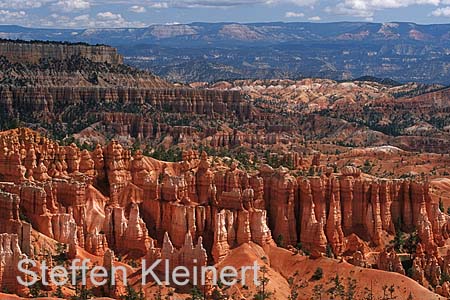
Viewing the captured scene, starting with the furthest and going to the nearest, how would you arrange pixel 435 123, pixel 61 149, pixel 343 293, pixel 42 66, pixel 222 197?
pixel 435 123
pixel 42 66
pixel 61 149
pixel 222 197
pixel 343 293

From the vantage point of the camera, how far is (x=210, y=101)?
157 m

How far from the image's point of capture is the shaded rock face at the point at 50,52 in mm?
158625

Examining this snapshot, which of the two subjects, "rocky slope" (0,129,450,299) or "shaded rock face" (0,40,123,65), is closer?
"rocky slope" (0,129,450,299)

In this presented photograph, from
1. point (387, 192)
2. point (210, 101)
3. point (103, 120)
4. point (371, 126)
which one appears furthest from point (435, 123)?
point (387, 192)

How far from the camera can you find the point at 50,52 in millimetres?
163250

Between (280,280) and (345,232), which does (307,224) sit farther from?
(280,280)

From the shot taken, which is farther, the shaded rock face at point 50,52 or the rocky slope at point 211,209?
the shaded rock face at point 50,52

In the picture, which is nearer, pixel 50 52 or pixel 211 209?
pixel 211 209

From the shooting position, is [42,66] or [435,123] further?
[435,123]

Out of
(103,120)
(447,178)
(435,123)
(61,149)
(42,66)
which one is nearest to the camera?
(61,149)

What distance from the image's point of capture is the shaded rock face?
520ft

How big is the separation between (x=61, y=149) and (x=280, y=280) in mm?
20449

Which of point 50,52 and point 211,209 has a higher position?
point 211,209

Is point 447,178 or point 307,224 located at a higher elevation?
point 307,224
